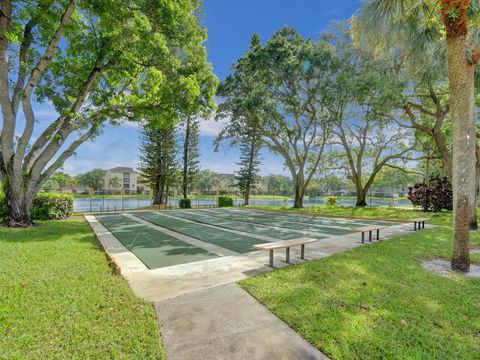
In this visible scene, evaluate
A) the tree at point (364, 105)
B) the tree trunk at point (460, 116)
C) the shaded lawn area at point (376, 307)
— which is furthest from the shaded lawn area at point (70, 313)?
the tree at point (364, 105)

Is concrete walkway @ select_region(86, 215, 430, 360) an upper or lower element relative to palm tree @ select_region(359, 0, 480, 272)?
lower

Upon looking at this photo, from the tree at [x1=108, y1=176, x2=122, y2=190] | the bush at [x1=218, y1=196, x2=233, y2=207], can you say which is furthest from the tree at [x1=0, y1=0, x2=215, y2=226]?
the tree at [x1=108, y1=176, x2=122, y2=190]

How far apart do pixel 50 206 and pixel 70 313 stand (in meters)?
10.6

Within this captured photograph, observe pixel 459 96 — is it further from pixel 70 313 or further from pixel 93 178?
pixel 93 178

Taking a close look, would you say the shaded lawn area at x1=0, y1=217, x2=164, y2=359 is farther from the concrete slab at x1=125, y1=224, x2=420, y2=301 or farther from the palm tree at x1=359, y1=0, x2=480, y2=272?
the palm tree at x1=359, y1=0, x2=480, y2=272

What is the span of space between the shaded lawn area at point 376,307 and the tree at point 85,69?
8.01 metres

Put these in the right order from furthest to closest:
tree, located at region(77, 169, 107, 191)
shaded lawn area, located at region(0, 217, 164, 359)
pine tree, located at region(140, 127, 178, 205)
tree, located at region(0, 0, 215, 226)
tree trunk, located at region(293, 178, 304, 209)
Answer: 1. tree, located at region(77, 169, 107, 191)
2. pine tree, located at region(140, 127, 178, 205)
3. tree trunk, located at region(293, 178, 304, 209)
4. tree, located at region(0, 0, 215, 226)
5. shaded lawn area, located at region(0, 217, 164, 359)

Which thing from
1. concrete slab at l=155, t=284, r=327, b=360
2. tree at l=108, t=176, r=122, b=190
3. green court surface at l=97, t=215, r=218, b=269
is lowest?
green court surface at l=97, t=215, r=218, b=269

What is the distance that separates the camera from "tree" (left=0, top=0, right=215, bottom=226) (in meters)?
7.60

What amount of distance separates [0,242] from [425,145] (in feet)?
78.3

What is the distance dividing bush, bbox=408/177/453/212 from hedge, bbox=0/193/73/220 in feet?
65.8

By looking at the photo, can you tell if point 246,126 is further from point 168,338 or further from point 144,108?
point 168,338

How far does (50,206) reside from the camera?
35.9 feet

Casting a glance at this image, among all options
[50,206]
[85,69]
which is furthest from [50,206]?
[85,69]
